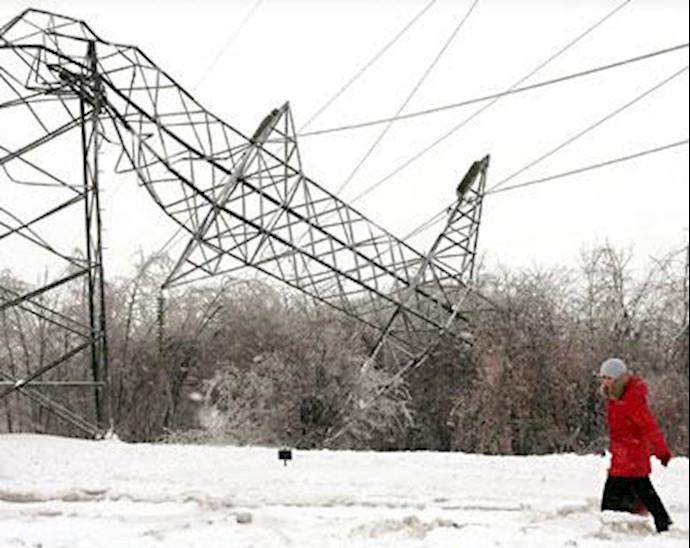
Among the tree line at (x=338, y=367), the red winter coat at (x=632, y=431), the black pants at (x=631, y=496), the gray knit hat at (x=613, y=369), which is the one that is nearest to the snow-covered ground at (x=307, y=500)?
the black pants at (x=631, y=496)

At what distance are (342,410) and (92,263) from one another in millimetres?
11857

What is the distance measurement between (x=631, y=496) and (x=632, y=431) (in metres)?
0.50

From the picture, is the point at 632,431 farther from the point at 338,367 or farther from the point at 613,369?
the point at 338,367

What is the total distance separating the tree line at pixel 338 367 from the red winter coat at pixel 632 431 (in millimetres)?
7174

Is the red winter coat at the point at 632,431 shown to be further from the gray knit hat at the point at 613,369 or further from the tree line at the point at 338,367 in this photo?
the tree line at the point at 338,367

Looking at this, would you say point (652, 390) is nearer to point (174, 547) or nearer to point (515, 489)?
point (515, 489)

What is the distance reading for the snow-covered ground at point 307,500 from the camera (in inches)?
224

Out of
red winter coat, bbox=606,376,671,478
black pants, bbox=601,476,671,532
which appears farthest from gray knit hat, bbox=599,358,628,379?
black pants, bbox=601,476,671,532

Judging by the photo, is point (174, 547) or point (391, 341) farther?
point (391, 341)

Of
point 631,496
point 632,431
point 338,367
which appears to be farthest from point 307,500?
point 338,367

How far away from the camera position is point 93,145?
1499 cm

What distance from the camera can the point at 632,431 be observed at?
632 cm

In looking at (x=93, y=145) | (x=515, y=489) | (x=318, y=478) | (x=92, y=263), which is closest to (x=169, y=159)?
(x=93, y=145)

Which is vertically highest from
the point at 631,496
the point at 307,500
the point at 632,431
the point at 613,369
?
the point at 613,369
